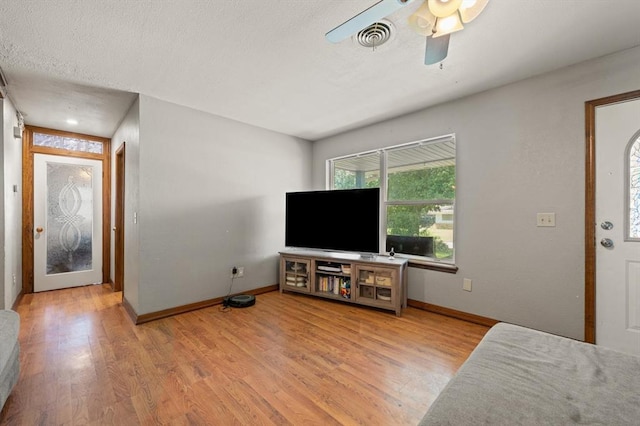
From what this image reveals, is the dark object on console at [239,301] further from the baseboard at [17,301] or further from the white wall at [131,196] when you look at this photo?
A: the baseboard at [17,301]

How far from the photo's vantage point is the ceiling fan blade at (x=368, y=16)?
1.24 metres

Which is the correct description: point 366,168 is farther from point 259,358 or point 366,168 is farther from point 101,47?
point 101,47

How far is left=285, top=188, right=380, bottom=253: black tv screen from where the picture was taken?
3197 mm

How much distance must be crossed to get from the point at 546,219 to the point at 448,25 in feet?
6.44

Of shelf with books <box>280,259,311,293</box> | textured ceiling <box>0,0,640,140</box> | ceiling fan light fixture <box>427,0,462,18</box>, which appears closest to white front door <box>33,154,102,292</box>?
textured ceiling <box>0,0,640,140</box>

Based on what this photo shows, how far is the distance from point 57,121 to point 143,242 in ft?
7.79

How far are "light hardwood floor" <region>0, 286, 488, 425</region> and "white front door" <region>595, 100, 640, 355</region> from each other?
96cm

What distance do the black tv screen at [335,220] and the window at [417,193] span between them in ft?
1.69

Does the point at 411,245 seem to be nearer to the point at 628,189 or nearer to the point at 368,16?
the point at 628,189

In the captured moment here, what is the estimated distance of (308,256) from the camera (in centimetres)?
362

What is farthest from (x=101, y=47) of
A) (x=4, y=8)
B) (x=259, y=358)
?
(x=259, y=358)

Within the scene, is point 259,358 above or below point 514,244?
below

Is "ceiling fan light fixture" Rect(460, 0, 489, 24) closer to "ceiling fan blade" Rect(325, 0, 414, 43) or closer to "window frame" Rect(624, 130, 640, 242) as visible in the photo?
"ceiling fan blade" Rect(325, 0, 414, 43)

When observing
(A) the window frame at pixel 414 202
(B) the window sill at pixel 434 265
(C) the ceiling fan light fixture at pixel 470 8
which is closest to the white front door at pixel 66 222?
(A) the window frame at pixel 414 202
